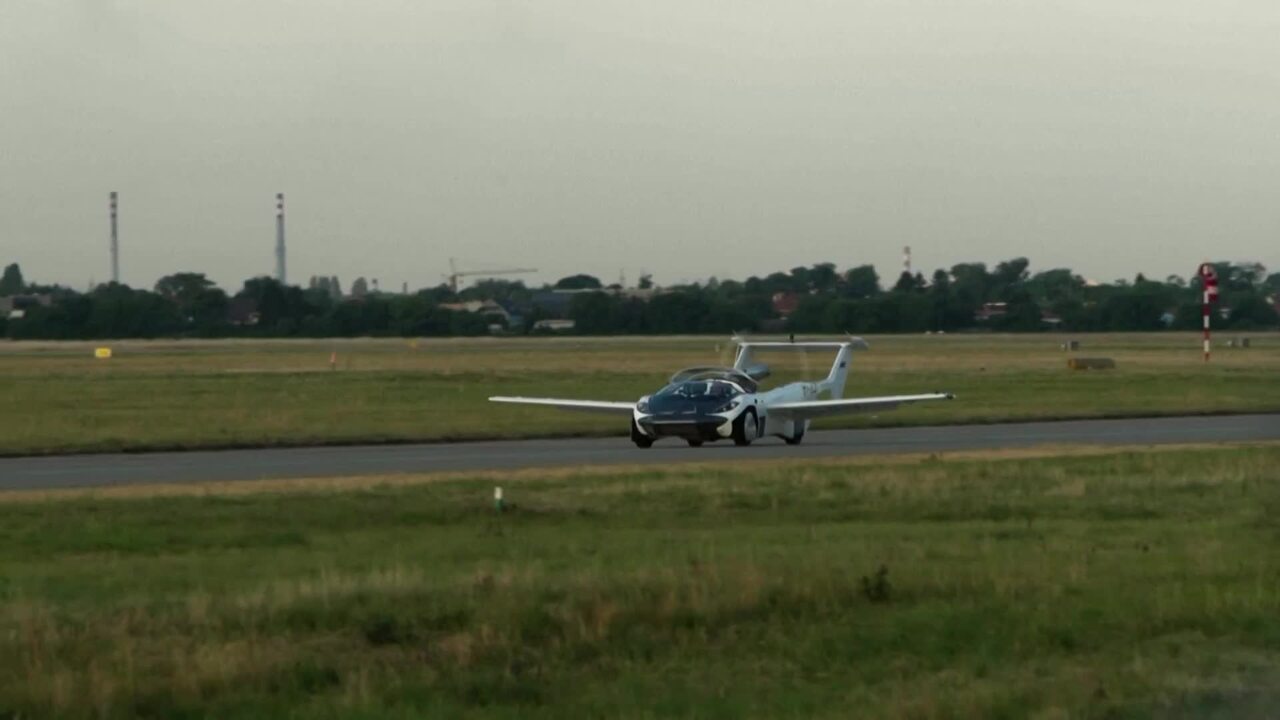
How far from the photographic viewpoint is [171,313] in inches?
6860

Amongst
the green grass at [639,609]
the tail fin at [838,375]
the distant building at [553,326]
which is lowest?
the distant building at [553,326]

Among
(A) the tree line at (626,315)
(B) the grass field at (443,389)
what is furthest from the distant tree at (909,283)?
(B) the grass field at (443,389)

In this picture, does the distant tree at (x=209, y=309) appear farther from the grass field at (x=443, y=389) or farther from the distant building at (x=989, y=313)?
the grass field at (x=443, y=389)

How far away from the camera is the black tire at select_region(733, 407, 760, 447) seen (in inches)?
1300

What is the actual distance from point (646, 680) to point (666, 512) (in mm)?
8844

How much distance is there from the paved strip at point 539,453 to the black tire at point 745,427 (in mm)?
275

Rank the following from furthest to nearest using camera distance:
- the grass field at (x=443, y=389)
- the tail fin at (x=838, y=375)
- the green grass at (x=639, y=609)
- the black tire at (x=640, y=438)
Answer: the tail fin at (x=838, y=375)
the grass field at (x=443, y=389)
the black tire at (x=640, y=438)
the green grass at (x=639, y=609)

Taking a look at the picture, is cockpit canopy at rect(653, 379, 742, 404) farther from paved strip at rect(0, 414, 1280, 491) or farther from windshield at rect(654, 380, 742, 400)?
paved strip at rect(0, 414, 1280, 491)

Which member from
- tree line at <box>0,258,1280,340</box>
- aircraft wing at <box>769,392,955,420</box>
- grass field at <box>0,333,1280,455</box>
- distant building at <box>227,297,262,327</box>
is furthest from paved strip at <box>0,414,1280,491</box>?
distant building at <box>227,297,262,327</box>

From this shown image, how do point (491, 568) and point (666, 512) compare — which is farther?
point (666, 512)

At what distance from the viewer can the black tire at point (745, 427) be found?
3303 cm

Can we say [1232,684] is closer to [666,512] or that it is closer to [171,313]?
[666,512]

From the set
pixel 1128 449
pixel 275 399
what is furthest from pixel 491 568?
pixel 275 399

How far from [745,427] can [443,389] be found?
84.8 feet
